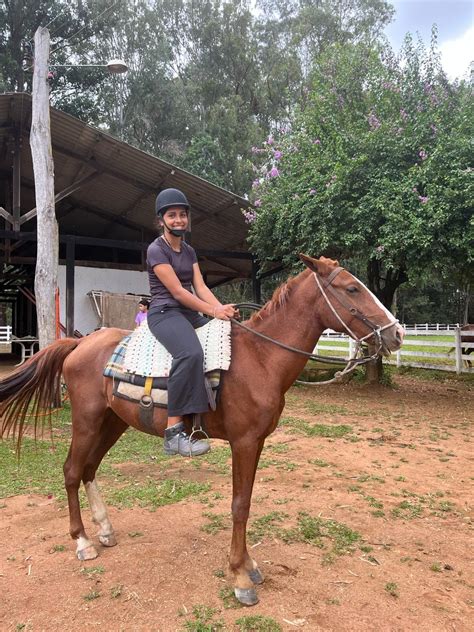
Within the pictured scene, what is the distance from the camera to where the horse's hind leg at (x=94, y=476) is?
3410 millimetres

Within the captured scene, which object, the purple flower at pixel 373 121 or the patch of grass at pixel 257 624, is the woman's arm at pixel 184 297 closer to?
the patch of grass at pixel 257 624

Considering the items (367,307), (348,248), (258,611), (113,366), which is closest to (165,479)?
(113,366)

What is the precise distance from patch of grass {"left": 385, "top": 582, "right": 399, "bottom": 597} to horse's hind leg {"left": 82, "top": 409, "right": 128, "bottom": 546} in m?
1.98

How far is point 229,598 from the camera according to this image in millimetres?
2748

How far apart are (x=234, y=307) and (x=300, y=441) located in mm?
→ 3941

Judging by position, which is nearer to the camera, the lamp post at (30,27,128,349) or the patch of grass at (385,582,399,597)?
the patch of grass at (385,582,399,597)

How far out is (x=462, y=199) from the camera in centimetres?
764

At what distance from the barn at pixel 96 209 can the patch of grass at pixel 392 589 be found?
954 centimetres

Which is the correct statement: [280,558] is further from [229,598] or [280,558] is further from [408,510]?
[408,510]

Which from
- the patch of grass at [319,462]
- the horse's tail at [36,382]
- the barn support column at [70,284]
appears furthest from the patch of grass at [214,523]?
the barn support column at [70,284]

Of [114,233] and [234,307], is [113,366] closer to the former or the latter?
[234,307]

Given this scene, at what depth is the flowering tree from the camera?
25.8 feet

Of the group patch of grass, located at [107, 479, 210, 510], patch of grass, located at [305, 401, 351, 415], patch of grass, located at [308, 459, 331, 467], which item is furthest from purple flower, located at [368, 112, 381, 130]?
patch of grass, located at [107, 479, 210, 510]

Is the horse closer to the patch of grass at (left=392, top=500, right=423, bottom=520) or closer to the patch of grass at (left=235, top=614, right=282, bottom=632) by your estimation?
the patch of grass at (left=235, top=614, right=282, bottom=632)
